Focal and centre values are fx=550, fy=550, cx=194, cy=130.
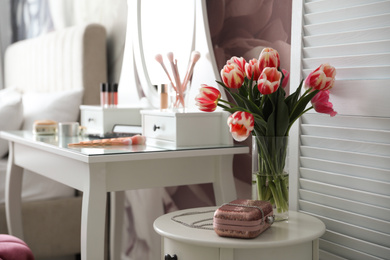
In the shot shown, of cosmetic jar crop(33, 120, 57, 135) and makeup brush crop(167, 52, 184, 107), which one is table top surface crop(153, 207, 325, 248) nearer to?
makeup brush crop(167, 52, 184, 107)

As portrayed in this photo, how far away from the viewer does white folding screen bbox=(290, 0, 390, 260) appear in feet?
4.31

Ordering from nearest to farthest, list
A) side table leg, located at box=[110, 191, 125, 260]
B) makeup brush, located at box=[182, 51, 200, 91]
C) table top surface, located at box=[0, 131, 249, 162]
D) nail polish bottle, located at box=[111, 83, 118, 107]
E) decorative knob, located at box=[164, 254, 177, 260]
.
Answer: decorative knob, located at box=[164, 254, 177, 260], table top surface, located at box=[0, 131, 249, 162], makeup brush, located at box=[182, 51, 200, 91], nail polish bottle, located at box=[111, 83, 118, 107], side table leg, located at box=[110, 191, 125, 260]

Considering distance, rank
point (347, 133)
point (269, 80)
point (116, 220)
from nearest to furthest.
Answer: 1. point (269, 80)
2. point (347, 133)
3. point (116, 220)

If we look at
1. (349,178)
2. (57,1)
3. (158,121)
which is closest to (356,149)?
(349,178)

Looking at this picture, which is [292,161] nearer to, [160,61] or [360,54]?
[360,54]

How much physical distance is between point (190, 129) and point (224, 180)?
0.22 meters

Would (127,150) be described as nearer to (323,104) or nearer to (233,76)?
(233,76)

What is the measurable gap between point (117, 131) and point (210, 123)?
58cm

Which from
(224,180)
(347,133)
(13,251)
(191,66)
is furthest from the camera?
(191,66)

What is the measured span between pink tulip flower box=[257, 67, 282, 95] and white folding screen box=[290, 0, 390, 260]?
8.3 inches

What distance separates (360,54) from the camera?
1.36 metres

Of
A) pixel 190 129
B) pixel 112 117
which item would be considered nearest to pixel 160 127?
pixel 190 129

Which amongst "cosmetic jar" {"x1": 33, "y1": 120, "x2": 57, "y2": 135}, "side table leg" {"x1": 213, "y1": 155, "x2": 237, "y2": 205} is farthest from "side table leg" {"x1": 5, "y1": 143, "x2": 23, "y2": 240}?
"side table leg" {"x1": 213, "y1": 155, "x2": 237, "y2": 205}

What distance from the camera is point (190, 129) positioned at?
5.95ft
